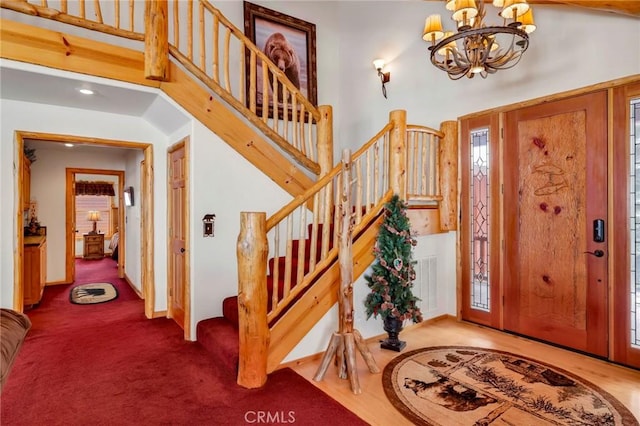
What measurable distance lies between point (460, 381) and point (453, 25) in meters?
4.08

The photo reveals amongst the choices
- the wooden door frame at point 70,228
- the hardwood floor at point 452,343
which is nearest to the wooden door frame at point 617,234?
the hardwood floor at point 452,343

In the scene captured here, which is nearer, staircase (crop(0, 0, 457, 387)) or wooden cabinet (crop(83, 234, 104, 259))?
staircase (crop(0, 0, 457, 387))

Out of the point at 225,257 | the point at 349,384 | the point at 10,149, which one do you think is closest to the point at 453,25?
the point at 225,257

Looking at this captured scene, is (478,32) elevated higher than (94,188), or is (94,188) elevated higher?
(478,32)

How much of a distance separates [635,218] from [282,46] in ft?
15.9

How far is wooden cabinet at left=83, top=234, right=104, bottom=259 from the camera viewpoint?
31.3 feet

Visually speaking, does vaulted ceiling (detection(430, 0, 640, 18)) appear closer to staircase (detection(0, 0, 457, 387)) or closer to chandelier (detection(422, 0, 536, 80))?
chandelier (detection(422, 0, 536, 80))

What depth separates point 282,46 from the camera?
5.35 meters

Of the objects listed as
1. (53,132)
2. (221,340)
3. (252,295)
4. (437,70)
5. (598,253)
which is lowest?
(221,340)

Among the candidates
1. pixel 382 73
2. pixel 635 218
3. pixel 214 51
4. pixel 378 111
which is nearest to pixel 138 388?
pixel 214 51

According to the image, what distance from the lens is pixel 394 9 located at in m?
5.02

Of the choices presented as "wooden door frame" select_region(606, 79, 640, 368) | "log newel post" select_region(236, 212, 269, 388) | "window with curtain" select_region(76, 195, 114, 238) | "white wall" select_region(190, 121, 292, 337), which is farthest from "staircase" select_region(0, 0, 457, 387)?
"window with curtain" select_region(76, 195, 114, 238)

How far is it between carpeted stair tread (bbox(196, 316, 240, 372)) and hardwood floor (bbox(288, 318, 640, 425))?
20.4 inches

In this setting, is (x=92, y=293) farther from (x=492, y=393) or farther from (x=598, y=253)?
(x=598, y=253)
